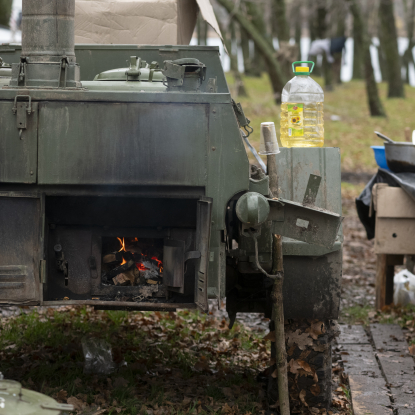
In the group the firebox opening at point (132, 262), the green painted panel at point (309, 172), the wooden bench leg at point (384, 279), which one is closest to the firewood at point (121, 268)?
the firebox opening at point (132, 262)

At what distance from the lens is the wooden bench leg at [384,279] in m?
6.22

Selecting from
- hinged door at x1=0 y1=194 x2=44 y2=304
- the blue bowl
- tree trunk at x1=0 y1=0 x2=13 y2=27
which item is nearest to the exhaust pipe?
hinged door at x1=0 y1=194 x2=44 y2=304

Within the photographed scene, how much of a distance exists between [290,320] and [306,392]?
438mm

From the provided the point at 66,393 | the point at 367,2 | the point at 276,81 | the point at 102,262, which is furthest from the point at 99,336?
the point at 367,2

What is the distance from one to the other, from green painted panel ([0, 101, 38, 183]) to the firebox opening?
605mm

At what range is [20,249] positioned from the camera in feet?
10.3

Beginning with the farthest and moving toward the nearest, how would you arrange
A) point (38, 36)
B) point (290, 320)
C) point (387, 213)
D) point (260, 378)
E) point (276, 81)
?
point (276, 81) < point (387, 213) < point (260, 378) < point (290, 320) < point (38, 36)

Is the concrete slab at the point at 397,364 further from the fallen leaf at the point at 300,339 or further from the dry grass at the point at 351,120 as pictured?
the dry grass at the point at 351,120

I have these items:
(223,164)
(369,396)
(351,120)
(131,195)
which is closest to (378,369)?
(369,396)

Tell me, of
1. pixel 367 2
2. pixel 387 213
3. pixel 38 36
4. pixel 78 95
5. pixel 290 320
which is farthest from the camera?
pixel 367 2

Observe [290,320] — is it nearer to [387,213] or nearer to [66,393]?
[66,393]

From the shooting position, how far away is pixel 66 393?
12.7ft

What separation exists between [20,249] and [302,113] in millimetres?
1946

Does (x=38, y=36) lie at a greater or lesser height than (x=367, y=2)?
lesser
